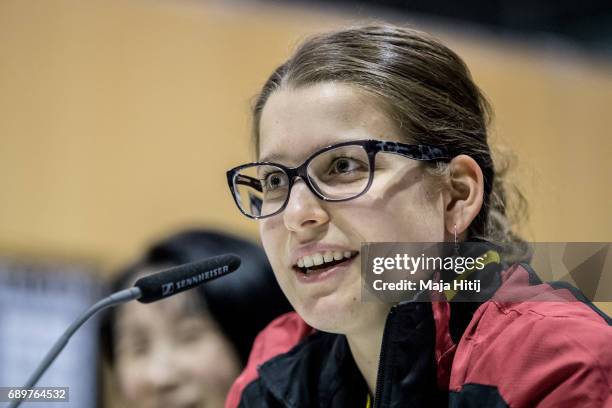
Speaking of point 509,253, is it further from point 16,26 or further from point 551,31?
point 551,31

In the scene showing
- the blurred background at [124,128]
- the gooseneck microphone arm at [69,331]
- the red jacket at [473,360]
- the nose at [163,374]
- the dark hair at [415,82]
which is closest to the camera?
the red jacket at [473,360]

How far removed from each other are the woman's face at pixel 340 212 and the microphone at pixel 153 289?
94mm

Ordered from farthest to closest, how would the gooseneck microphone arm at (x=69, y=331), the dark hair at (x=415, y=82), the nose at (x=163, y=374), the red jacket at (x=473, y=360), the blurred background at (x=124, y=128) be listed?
the blurred background at (x=124, y=128) → the nose at (x=163, y=374) → the dark hair at (x=415, y=82) → the gooseneck microphone arm at (x=69, y=331) → the red jacket at (x=473, y=360)

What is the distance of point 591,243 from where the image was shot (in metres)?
1.18

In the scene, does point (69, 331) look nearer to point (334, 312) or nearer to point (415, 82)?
point (334, 312)

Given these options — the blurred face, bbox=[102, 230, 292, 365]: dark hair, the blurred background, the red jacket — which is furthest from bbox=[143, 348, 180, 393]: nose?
the blurred background

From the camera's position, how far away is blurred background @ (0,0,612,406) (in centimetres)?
306

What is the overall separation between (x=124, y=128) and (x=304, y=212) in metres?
2.32

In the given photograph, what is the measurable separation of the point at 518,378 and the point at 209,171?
2.54 metres

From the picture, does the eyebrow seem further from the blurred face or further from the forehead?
the blurred face

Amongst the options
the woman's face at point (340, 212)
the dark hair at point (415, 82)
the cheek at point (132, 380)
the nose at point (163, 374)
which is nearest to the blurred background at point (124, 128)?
the cheek at point (132, 380)

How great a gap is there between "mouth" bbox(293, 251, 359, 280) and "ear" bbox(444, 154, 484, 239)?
0.51 ft

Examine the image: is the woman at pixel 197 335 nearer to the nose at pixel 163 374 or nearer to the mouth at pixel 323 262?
the nose at pixel 163 374

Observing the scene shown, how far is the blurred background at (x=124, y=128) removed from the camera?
306 centimetres
